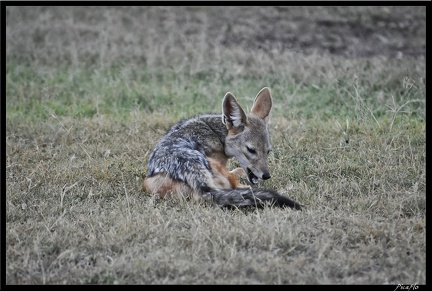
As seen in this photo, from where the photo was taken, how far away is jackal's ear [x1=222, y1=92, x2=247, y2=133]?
7141 mm

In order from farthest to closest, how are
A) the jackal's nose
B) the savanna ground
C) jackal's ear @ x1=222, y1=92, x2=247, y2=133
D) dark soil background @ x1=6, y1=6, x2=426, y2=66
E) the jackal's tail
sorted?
dark soil background @ x1=6, y1=6, x2=426, y2=66 < jackal's ear @ x1=222, y1=92, x2=247, y2=133 < the jackal's nose < the jackal's tail < the savanna ground

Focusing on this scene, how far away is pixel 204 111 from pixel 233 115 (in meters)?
2.86

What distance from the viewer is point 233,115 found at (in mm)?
7234

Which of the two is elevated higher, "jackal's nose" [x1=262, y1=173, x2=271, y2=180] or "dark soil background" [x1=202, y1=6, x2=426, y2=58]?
"dark soil background" [x1=202, y1=6, x2=426, y2=58]

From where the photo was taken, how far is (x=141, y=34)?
45.5 feet

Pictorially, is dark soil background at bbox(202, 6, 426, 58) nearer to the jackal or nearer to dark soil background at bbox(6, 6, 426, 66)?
dark soil background at bbox(6, 6, 426, 66)

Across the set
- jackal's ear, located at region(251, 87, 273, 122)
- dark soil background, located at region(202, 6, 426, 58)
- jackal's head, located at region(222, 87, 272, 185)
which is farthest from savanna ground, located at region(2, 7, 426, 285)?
jackal's ear, located at region(251, 87, 273, 122)

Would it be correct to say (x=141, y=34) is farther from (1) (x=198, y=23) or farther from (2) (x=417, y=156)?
(2) (x=417, y=156)

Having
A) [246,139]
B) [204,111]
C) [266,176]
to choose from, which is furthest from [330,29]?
[266,176]

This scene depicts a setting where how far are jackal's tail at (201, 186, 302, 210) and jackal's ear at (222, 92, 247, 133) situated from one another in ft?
4.28

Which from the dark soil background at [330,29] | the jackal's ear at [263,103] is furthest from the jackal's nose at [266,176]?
the dark soil background at [330,29]

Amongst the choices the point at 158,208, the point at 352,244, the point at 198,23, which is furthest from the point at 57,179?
the point at 198,23

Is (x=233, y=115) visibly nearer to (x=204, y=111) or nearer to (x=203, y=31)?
(x=204, y=111)

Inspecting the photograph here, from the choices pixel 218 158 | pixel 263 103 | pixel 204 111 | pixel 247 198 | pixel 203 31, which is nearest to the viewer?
pixel 247 198
